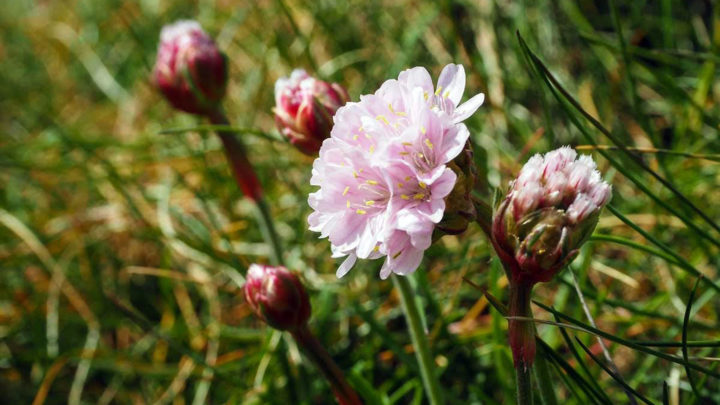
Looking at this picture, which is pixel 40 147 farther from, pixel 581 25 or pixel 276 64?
pixel 581 25

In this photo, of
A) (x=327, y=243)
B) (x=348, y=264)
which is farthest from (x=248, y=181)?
(x=348, y=264)

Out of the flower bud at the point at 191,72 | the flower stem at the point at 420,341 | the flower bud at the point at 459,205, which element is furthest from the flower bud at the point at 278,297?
the flower bud at the point at 191,72

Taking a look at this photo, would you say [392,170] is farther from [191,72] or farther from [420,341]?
[191,72]

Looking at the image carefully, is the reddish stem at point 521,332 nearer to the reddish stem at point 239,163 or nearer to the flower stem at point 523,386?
the flower stem at point 523,386

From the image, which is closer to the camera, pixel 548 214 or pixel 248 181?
pixel 548 214

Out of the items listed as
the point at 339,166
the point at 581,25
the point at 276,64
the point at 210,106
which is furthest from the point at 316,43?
the point at 339,166

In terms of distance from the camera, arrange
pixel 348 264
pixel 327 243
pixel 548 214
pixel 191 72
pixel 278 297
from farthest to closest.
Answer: pixel 327 243 < pixel 191 72 < pixel 278 297 < pixel 348 264 < pixel 548 214

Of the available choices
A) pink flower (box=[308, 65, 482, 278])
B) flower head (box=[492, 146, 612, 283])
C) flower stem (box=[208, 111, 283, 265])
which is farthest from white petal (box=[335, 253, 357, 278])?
flower stem (box=[208, 111, 283, 265])
